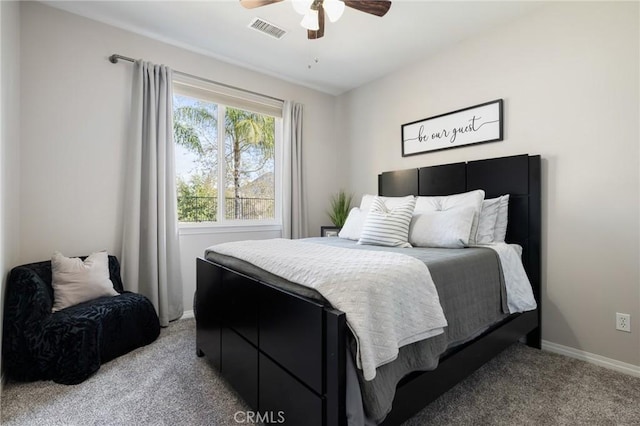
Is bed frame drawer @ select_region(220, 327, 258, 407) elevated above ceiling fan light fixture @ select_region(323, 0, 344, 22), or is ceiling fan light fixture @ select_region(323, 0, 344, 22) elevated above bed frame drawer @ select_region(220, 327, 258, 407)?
ceiling fan light fixture @ select_region(323, 0, 344, 22)

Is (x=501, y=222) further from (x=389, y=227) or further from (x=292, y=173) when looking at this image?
(x=292, y=173)

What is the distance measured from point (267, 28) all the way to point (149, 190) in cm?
176

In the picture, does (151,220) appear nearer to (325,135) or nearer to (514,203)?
(325,135)

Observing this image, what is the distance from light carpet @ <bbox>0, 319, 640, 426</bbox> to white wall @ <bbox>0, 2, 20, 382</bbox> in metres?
0.69

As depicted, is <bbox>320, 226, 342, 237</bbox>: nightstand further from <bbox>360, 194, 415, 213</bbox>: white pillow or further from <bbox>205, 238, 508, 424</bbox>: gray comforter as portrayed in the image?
<bbox>205, 238, 508, 424</bbox>: gray comforter

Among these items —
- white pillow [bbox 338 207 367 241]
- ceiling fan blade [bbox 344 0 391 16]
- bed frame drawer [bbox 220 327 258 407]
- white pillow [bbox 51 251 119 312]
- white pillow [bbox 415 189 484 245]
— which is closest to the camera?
bed frame drawer [bbox 220 327 258 407]

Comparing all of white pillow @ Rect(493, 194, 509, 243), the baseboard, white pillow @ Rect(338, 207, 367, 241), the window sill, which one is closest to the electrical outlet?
the baseboard

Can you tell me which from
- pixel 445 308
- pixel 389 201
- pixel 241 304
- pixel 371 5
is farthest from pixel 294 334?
pixel 371 5

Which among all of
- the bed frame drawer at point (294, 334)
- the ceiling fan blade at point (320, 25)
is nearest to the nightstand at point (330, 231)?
the ceiling fan blade at point (320, 25)

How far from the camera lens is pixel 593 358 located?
6.94 ft

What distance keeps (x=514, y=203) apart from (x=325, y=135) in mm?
2413

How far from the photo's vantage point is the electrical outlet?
1.99m

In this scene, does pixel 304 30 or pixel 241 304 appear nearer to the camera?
pixel 241 304

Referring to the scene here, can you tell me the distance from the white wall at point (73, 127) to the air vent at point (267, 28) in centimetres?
88
